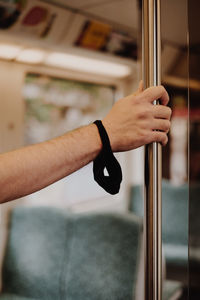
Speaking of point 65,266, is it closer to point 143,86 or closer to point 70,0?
point 143,86

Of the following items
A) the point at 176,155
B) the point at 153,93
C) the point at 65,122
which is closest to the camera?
the point at 153,93

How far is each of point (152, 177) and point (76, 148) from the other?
17cm

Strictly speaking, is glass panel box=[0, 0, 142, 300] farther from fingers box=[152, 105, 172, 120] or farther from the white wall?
fingers box=[152, 105, 172, 120]

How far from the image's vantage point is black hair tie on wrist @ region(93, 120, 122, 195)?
78 centimetres

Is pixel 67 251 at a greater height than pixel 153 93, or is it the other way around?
pixel 153 93

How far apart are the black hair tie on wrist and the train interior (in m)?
0.38

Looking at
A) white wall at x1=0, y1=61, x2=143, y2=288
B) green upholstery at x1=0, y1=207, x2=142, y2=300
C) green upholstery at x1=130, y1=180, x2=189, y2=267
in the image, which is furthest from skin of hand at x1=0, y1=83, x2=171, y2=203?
green upholstery at x1=130, y1=180, x2=189, y2=267

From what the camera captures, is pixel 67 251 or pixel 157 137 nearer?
pixel 157 137

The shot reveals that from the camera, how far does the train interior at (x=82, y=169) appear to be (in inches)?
57.2

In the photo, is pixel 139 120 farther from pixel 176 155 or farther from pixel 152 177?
pixel 176 155

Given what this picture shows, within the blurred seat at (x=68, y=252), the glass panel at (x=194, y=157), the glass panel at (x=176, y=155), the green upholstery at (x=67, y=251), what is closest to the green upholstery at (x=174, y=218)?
the glass panel at (x=176, y=155)

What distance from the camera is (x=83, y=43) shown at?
2570 mm

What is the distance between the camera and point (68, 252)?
167 centimetres

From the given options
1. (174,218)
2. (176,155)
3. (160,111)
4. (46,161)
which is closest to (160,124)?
Answer: (160,111)
